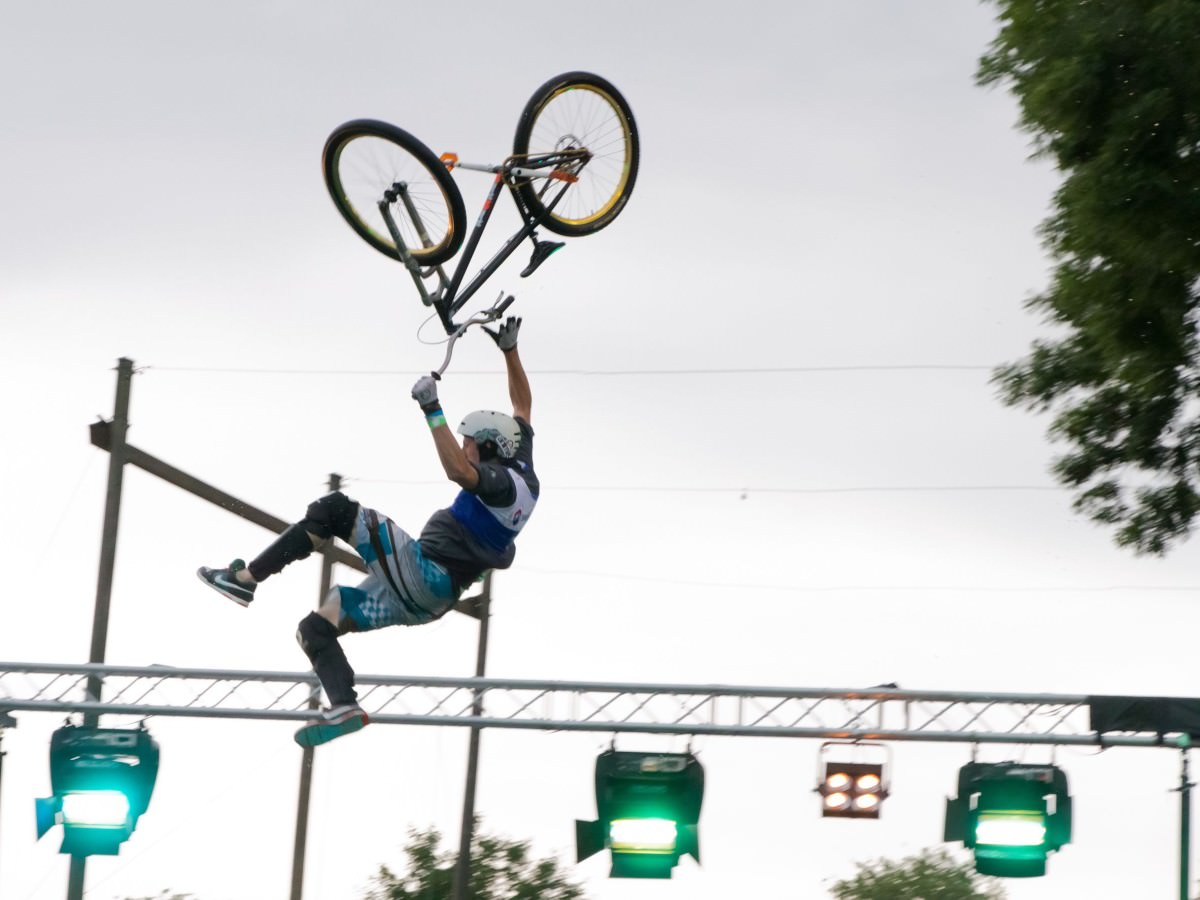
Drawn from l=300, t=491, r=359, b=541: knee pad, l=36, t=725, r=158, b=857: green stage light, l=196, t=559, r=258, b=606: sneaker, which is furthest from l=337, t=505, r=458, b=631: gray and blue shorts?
l=36, t=725, r=158, b=857: green stage light

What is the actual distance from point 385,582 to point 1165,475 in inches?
273

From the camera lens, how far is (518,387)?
9359mm

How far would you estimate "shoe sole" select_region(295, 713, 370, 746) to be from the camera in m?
9.76

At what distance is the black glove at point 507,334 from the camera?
922 centimetres

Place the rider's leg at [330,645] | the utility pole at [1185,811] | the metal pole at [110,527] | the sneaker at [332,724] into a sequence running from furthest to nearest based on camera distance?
the metal pole at [110,527] → the utility pole at [1185,811] → the sneaker at [332,724] → the rider's leg at [330,645]

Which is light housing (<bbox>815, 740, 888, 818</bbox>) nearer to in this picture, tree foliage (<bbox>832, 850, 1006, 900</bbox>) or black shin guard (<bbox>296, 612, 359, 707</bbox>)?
black shin guard (<bbox>296, 612, 359, 707</bbox>)

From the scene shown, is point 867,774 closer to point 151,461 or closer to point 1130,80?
point 1130,80

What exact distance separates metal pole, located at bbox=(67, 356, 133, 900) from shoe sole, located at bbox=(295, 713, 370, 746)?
17.9 feet

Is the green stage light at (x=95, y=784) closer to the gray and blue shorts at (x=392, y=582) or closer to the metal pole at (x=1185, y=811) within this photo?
the gray and blue shorts at (x=392, y=582)

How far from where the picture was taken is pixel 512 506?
9.06m

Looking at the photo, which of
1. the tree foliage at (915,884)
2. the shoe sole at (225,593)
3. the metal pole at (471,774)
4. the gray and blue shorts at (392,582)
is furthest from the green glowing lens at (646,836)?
the tree foliage at (915,884)

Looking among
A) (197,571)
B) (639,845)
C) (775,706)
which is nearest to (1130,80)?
(775,706)

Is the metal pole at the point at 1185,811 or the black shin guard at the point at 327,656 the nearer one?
the black shin guard at the point at 327,656

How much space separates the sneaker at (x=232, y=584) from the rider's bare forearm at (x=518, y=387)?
148cm
